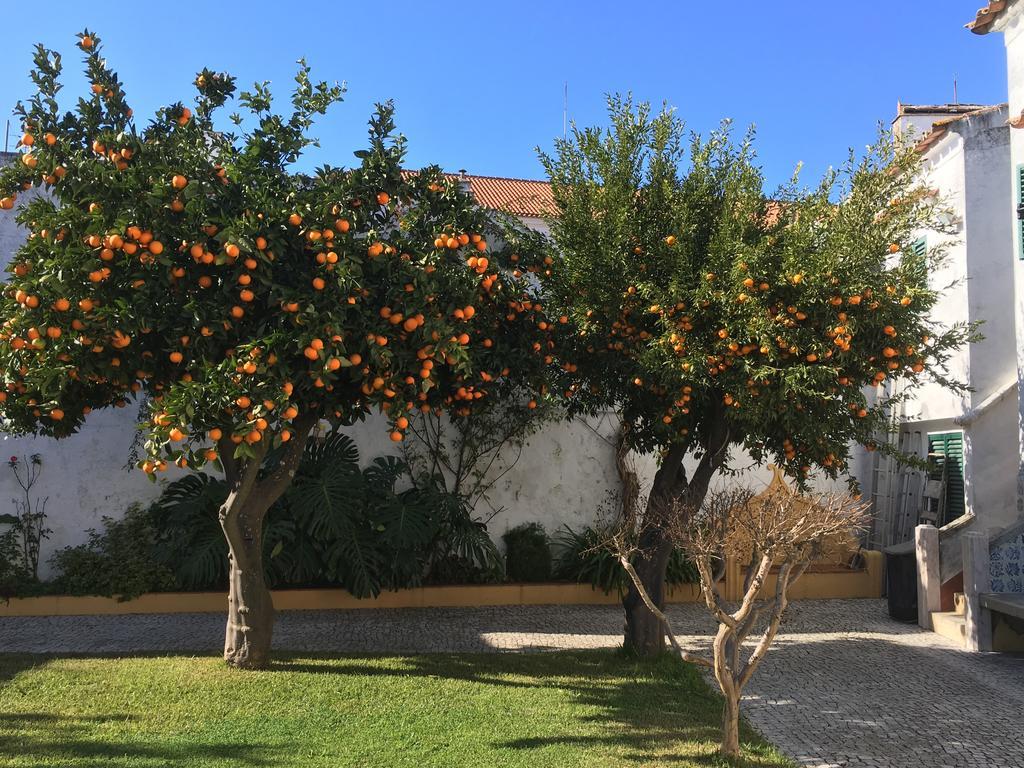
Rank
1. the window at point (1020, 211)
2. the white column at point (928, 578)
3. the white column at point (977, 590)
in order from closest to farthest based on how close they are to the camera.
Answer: the white column at point (977, 590), the window at point (1020, 211), the white column at point (928, 578)

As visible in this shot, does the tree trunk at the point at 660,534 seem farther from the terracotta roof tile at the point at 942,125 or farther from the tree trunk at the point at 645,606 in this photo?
the terracotta roof tile at the point at 942,125

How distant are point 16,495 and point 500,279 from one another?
683cm

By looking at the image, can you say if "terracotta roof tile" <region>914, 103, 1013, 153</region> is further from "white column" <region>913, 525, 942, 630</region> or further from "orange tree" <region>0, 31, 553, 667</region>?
"orange tree" <region>0, 31, 553, 667</region>

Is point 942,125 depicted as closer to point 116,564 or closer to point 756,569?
point 756,569

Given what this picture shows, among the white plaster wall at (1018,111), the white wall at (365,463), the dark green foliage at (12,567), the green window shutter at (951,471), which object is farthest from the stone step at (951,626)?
the dark green foliage at (12,567)

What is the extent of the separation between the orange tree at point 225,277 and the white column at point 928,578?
221 inches

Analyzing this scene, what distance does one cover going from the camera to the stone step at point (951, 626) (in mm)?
8648

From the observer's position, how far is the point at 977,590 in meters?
8.37

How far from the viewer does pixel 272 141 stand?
20.3 feet

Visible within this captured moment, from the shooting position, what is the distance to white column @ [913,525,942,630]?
9266 millimetres

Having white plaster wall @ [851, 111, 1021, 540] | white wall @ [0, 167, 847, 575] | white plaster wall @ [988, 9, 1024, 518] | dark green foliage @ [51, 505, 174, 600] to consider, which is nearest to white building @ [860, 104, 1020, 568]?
white plaster wall @ [851, 111, 1021, 540]

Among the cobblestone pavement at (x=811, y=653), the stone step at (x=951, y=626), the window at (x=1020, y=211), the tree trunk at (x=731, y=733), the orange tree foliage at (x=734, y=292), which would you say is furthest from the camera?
the window at (x=1020, y=211)

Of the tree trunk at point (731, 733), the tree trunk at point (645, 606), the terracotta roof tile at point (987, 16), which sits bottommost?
the tree trunk at point (731, 733)

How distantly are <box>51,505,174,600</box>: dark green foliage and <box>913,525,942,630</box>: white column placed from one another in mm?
8417
